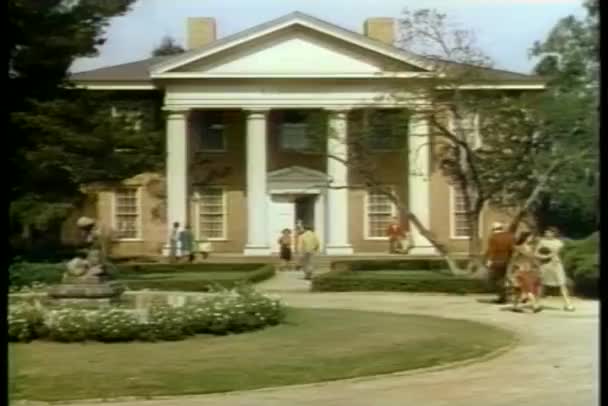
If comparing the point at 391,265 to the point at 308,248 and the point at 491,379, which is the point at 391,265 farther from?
the point at 491,379

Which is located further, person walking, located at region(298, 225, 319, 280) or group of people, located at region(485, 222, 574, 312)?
person walking, located at region(298, 225, 319, 280)

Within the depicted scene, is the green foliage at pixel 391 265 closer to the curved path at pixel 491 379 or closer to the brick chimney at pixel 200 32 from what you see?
the curved path at pixel 491 379

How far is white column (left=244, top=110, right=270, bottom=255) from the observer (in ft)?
8.45

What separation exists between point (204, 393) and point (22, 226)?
2.03ft

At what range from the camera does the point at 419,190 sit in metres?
2.78

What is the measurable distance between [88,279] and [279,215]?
1.83 ft

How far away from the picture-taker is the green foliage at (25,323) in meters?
2.10

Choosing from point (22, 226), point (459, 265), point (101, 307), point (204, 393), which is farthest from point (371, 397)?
point (101, 307)

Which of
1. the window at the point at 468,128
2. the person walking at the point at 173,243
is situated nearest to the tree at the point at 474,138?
the window at the point at 468,128

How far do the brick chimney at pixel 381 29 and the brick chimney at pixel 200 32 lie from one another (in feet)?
1.13

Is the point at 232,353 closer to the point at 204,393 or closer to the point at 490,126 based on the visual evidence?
the point at 204,393

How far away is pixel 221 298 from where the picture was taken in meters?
3.11

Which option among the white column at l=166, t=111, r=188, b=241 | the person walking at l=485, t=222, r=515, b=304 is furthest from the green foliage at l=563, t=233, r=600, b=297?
the white column at l=166, t=111, r=188, b=241

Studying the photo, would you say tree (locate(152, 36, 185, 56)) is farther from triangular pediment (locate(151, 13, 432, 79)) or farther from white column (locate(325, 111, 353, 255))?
white column (locate(325, 111, 353, 255))
